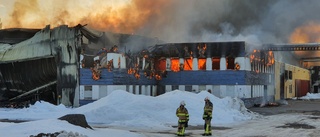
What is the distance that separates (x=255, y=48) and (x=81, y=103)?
17.5m

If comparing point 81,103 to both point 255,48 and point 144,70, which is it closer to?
point 144,70

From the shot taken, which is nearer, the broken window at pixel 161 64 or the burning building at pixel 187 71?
the burning building at pixel 187 71

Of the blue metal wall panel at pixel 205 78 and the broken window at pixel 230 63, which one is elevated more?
the broken window at pixel 230 63

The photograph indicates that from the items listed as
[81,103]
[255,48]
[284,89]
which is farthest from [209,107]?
[284,89]

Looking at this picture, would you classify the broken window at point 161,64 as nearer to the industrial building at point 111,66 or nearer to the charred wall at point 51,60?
the industrial building at point 111,66

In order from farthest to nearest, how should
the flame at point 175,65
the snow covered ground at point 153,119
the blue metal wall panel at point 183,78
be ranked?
1. the flame at point 175,65
2. the blue metal wall panel at point 183,78
3. the snow covered ground at point 153,119

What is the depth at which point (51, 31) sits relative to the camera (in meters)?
34.4

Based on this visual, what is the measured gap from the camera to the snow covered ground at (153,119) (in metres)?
17.8

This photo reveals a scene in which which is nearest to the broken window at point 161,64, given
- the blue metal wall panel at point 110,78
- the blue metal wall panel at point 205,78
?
the blue metal wall panel at point 205,78

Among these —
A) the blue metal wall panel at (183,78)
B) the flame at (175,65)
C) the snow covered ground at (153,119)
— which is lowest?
the snow covered ground at (153,119)

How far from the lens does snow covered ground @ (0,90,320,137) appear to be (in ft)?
58.3

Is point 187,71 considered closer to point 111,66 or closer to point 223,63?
point 223,63

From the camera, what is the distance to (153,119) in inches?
949

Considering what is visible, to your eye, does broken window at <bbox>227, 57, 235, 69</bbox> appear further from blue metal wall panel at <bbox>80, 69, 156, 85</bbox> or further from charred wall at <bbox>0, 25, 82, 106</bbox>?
charred wall at <bbox>0, 25, 82, 106</bbox>
